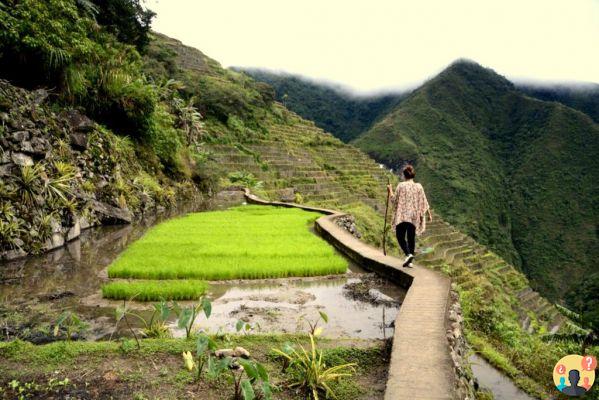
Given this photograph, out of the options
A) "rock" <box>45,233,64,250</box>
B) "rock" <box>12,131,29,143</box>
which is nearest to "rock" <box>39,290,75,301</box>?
"rock" <box>45,233,64,250</box>

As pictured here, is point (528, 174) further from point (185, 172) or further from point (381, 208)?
point (185, 172)

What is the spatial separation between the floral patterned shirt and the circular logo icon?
13.1 feet

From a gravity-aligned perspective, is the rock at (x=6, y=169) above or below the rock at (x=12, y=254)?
above

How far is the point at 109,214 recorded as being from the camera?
1143cm

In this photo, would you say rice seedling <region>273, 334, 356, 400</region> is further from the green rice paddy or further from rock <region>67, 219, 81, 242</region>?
rock <region>67, 219, 81, 242</region>

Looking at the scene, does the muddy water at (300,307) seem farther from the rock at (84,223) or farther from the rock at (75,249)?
the rock at (84,223)

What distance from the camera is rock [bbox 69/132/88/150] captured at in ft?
35.4

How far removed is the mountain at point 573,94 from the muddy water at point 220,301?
529ft

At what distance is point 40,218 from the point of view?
8141mm

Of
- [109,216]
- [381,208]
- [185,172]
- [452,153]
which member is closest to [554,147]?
[452,153]

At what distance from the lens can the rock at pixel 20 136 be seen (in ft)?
26.8

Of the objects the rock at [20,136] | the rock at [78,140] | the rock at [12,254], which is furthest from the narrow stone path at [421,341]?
the rock at [78,140]

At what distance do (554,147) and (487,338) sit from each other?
4352 inches

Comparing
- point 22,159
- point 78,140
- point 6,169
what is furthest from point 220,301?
point 78,140
